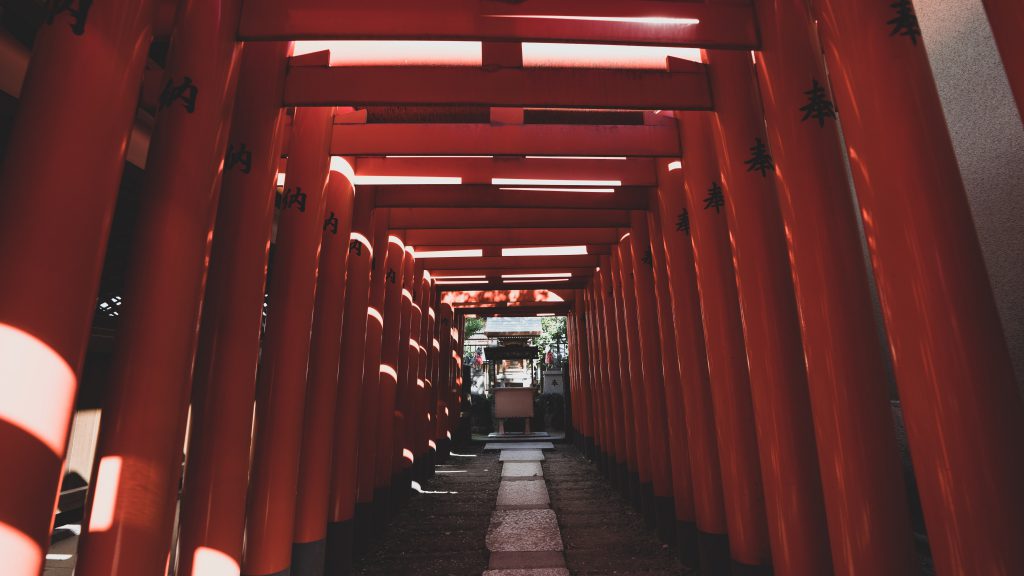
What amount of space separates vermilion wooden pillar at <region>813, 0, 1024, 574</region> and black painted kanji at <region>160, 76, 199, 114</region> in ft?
12.3

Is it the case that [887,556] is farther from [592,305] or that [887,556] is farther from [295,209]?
[592,305]

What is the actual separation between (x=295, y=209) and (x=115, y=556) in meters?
2.92

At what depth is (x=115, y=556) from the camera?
2.49 metres

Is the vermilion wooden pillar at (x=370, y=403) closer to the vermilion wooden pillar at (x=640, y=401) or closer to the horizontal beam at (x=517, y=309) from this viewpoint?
the vermilion wooden pillar at (x=640, y=401)

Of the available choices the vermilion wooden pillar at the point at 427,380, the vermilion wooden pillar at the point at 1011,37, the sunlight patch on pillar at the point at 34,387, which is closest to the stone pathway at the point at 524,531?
the vermilion wooden pillar at the point at 427,380

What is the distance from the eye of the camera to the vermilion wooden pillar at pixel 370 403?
6.36 meters

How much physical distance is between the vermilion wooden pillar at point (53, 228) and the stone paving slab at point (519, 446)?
44.3 feet

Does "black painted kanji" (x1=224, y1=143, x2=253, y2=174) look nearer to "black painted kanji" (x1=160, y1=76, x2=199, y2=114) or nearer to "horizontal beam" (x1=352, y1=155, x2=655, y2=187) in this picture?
"black painted kanji" (x1=160, y1=76, x2=199, y2=114)

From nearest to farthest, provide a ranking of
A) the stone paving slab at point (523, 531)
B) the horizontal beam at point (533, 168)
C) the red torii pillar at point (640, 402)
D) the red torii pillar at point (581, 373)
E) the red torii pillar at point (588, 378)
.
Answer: the stone paving slab at point (523, 531) → the horizontal beam at point (533, 168) → the red torii pillar at point (640, 402) → the red torii pillar at point (588, 378) → the red torii pillar at point (581, 373)

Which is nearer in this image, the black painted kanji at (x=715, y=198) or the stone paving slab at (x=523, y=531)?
the black painted kanji at (x=715, y=198)

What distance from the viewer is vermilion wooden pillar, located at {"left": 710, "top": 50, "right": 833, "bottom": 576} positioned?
3174 mm

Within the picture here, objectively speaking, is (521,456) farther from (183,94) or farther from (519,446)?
(183,94)

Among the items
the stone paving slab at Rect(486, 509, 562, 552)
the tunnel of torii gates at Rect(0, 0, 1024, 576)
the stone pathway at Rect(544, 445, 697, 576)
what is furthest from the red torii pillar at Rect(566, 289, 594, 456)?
the tunnel of torii gates at Rect(0, 0, 1024, 576)

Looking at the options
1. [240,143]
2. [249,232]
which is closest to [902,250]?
[249,232]
